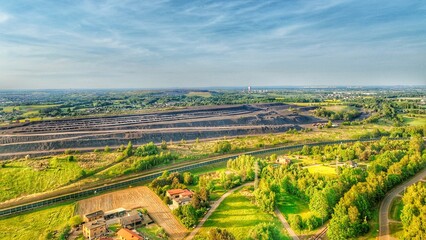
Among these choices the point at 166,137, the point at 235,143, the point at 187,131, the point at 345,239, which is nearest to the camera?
the point at 345,239

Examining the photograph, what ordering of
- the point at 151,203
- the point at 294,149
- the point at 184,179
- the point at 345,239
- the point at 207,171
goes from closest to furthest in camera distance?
the point at 345,239 < the point at 151,203 < the point at 184,179 < the point at 207,171 < the point at 294,149

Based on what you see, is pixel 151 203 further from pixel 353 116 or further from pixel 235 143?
pixel 353 116

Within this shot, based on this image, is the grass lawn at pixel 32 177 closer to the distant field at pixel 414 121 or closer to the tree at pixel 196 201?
the tree at pixel 196 201

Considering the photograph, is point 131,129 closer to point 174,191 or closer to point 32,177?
point 32,177

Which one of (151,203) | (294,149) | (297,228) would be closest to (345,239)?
(297,228)

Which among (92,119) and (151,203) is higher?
(92,119)

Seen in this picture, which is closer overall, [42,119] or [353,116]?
[42,119]

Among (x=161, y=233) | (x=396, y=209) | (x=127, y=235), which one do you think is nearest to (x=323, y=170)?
(x=396, y=209)

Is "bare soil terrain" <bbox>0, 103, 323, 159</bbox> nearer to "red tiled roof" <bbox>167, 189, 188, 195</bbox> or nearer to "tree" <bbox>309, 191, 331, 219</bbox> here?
"red tiled roof" <bbox>167, 189, 188, 195</bbox>
